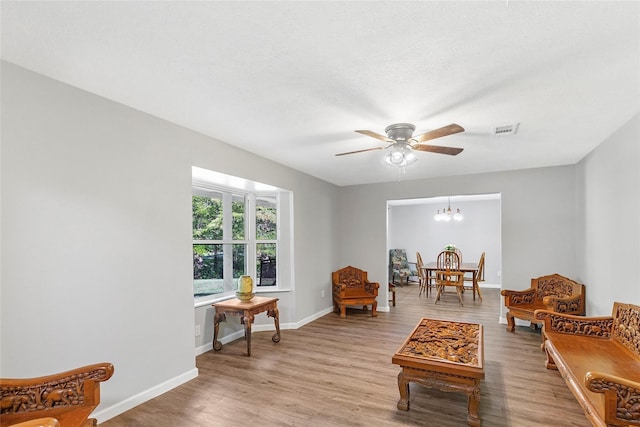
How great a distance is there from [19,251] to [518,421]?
11.8ft

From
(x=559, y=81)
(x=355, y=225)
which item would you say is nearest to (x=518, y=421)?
(x=559, y=81)

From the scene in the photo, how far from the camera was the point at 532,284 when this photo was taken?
472cm

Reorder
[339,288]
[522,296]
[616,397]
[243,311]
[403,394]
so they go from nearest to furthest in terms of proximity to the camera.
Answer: [616,397] → [403,394] → [243,311] → [522,296] → [339,288]

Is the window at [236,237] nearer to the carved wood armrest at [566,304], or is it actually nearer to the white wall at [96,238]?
the white wall at [96,238]

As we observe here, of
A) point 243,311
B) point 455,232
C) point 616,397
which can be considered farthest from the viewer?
point 455,232

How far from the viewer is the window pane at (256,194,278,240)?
195 inches

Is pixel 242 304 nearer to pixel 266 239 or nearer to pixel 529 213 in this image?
pixel 266 239

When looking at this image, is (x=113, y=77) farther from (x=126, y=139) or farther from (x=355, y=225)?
(x=355, y=225)

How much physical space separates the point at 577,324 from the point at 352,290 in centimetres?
347

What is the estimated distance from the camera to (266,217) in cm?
503

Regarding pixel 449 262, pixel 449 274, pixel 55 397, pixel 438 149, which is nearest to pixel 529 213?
pixel 449 274

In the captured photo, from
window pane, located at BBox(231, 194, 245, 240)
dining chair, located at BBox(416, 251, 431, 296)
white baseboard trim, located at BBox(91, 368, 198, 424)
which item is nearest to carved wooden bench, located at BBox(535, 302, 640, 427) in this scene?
white baseboard trim, located at BBox(91, 368, 198, 424)

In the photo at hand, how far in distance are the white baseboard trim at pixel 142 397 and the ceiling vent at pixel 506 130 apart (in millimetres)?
3740

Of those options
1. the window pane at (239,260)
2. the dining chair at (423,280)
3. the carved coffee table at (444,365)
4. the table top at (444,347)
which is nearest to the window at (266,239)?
the window pane at (239,260)
